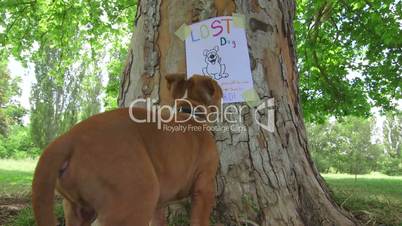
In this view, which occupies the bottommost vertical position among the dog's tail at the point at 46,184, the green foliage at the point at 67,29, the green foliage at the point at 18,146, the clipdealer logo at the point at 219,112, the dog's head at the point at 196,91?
the dog's tail at the point at 46,184

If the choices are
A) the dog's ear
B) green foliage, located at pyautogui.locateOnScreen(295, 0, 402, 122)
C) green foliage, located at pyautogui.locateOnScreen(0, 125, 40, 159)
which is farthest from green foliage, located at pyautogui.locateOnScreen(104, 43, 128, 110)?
green foliage, located at pyautogui.locateOnScreen(0, 125, 40, 159)

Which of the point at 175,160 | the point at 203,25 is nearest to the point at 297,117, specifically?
the point at 203,25

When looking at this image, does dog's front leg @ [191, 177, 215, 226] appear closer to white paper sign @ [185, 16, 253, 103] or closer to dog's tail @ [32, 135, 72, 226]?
dog's tail @ [32, 135, 72, 226]

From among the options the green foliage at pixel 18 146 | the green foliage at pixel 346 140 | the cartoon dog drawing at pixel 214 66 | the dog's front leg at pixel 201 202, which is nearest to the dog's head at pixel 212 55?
the cartoon dog drawing at pixel 214 66

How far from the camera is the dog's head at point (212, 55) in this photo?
4.18 metres

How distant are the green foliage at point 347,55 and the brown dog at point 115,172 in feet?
27.6

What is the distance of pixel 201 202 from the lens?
3.02m

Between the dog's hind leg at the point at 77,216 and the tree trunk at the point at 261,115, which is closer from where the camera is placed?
the dog's hind leg at the point at 77,216

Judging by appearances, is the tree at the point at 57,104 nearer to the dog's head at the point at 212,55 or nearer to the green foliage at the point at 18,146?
the green foliage at the point at 18,146

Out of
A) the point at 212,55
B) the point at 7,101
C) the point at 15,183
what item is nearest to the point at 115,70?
the point at 15,183

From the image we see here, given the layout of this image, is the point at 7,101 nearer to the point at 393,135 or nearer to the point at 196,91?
the point at 196,91

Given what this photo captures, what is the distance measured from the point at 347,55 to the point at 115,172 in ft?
41.7

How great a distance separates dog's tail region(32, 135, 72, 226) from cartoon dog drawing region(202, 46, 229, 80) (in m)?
2.05

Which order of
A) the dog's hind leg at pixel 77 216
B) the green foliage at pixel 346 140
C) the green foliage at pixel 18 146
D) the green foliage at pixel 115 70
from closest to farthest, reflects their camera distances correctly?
the dog's hind leg at pixel 77 216
the green foliage at pixel 115 70
the green foliage at pixel 346 140
the green foliage at pixel 18 146
